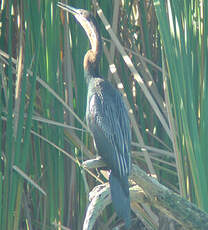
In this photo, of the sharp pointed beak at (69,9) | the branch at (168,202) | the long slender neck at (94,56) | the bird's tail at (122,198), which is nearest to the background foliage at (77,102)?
the sharp pointed beak at (69,9)

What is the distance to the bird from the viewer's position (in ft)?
7.51

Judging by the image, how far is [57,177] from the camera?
3.02 meters

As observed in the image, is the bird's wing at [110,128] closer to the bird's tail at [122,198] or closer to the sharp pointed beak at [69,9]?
the bird's tail at [122,198]

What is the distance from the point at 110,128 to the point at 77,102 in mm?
534

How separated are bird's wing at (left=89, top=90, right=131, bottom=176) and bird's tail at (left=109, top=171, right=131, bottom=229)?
5.5 inches

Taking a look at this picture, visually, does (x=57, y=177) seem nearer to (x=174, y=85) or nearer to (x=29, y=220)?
(x=29, y=220)

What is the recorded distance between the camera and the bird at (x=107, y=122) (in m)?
2.29

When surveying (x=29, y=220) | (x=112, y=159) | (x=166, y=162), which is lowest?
(x=29, y=220)

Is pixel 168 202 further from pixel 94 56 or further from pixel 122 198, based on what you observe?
pixel 94 56

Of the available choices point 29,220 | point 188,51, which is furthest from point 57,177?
point 188,51

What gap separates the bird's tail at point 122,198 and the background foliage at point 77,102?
45 cm

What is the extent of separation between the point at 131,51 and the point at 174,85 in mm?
850

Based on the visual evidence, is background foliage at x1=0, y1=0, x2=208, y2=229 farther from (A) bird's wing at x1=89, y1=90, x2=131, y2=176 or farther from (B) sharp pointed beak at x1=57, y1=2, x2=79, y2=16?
(A) bird's wing at x1=89, y1=90, x2=131, y2=176

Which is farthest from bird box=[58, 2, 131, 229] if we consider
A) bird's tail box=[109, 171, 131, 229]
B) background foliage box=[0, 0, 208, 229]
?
background foliage box=[0, 0, 208, 229]
